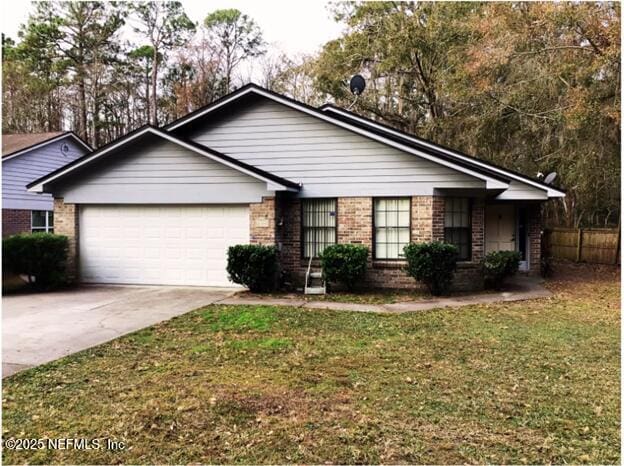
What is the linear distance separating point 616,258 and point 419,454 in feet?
64.8

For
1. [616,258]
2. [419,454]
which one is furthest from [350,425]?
[616,258]

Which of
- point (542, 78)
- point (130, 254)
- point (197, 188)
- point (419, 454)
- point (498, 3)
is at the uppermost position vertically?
point (498, 3)

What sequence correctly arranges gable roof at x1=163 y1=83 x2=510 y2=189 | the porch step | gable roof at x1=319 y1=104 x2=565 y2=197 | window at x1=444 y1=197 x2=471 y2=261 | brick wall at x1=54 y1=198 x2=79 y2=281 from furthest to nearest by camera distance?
gable roof at x1=319 y1=104 x2=565 y2=197
brick wall at x1=54 y1=198 x2=79 y2=281
window at x1=444 y1=197 x2=471 y2=261
the porch step
gable roof at x1=163 y1=83 x2=510 y2=189

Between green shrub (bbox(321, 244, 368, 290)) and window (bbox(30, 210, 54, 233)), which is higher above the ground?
window (bbox(30, 210, 54, 233))

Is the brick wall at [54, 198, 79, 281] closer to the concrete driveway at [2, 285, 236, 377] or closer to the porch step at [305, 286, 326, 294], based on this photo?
the concrete driveway at [2, 285, 236, 377]

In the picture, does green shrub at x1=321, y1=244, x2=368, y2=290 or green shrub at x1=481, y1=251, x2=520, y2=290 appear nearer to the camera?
green shrub at x1=321, y1=244, x2=368, y2=290

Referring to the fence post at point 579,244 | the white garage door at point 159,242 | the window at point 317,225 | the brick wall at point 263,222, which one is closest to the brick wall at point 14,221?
the white garage door at point 159,242

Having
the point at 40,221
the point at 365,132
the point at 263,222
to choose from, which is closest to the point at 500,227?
the point at 365,132

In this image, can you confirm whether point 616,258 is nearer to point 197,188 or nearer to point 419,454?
point 197,188

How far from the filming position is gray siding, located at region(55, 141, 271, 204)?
12.5 m

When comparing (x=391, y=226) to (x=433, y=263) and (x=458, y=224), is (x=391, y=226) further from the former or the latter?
(x=458, y=224)

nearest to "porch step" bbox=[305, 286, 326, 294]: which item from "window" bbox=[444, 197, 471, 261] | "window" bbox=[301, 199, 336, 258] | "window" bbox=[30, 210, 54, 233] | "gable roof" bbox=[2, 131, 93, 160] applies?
"window" bbox=[301, 199, 336, 258]

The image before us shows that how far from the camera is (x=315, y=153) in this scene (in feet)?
42.8

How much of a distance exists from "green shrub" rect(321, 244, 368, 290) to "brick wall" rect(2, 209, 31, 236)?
45.2 ft
